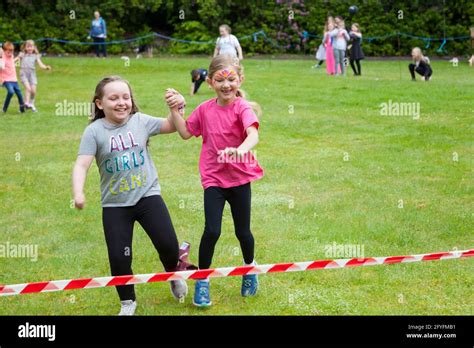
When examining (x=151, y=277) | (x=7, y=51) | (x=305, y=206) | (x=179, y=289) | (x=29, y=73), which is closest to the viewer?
(x=151, y=277)

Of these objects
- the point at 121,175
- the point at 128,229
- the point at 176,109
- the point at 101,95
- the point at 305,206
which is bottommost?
the point at 305,206

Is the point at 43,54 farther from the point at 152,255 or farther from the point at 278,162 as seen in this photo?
the point at 152,255

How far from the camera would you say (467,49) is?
108ft

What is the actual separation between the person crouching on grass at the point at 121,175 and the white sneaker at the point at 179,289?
43 centimetres

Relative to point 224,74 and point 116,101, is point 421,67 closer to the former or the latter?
point 224,74

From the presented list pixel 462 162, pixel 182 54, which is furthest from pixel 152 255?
pixel 182 54

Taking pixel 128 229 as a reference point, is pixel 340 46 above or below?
above

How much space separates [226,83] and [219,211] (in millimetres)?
967

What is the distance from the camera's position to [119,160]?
5516 mm

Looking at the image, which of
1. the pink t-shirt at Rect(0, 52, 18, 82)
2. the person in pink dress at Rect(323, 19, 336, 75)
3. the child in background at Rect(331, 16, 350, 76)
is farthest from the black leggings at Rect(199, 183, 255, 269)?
the person in pink dress at Rect(323, 19, 336, 75)

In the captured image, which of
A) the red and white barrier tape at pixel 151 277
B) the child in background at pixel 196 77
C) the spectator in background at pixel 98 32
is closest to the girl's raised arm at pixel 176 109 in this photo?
the red and white barrier tape at pixel 151 277

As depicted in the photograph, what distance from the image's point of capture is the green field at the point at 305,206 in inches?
241

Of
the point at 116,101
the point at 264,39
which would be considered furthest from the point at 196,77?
the point at 264,39
